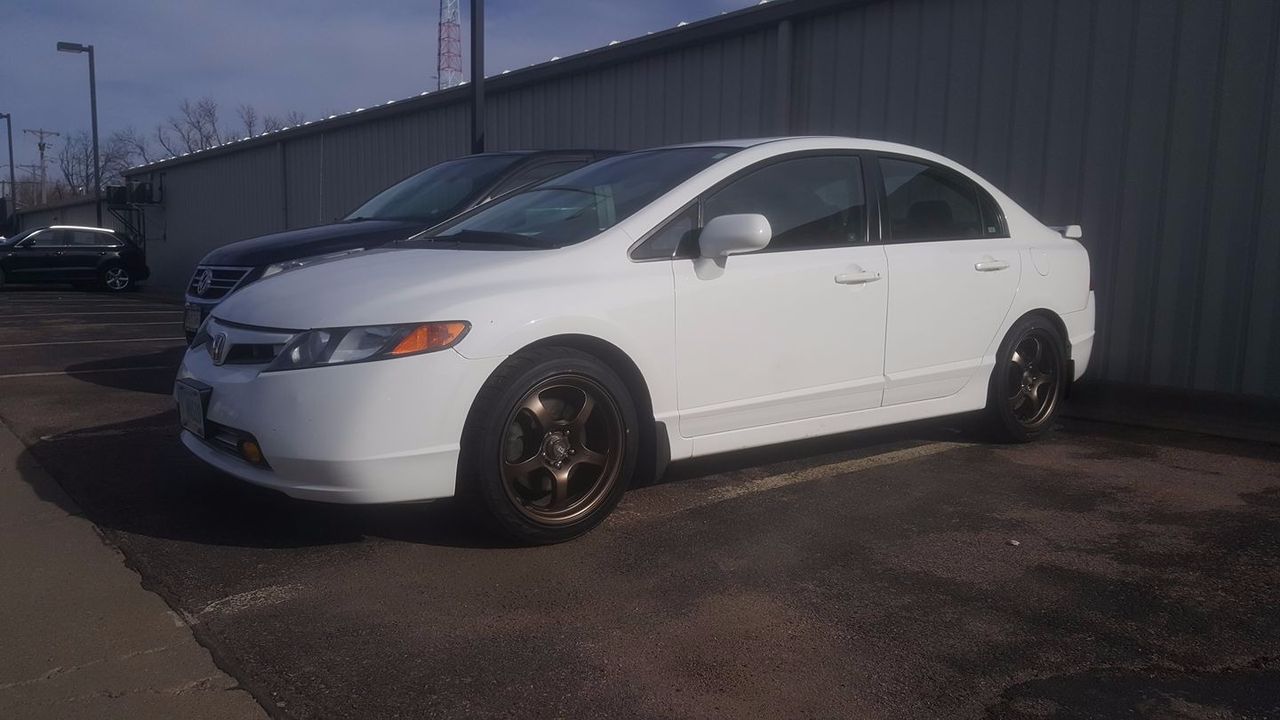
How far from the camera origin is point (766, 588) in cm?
348

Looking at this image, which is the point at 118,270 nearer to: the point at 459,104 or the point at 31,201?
the point at 459,104

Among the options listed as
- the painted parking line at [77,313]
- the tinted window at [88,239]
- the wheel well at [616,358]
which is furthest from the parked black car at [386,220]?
the tinted window at [88,239]

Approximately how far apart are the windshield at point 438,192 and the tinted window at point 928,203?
9.78ft

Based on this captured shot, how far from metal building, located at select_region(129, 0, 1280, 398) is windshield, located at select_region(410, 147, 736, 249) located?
140 inches

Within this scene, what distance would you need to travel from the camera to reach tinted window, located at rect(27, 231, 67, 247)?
22155 millimetres

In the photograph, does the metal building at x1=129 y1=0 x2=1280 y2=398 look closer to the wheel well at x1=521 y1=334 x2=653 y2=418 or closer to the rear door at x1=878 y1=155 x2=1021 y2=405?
the rear door at x1=878 y1=155 x2=1021 y2=405

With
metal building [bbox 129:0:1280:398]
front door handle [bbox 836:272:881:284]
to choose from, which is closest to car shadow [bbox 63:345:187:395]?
front door handle [bbox 836:272:881:284]

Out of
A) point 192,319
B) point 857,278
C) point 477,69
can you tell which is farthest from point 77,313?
point 857,278

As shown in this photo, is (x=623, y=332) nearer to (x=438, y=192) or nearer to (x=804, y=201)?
(x=804, y=201)

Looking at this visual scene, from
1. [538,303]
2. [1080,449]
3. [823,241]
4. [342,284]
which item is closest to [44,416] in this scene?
[342,284]

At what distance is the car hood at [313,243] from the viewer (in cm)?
648

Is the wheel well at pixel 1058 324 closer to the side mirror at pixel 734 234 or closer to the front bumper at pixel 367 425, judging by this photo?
the side mirror at pixel 734 234

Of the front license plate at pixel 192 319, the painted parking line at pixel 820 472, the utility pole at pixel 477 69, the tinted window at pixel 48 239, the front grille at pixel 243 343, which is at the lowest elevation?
the painted parking line at pixel 820 472

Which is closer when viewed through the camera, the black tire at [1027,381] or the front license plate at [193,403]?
the front license plate at [193,403]
